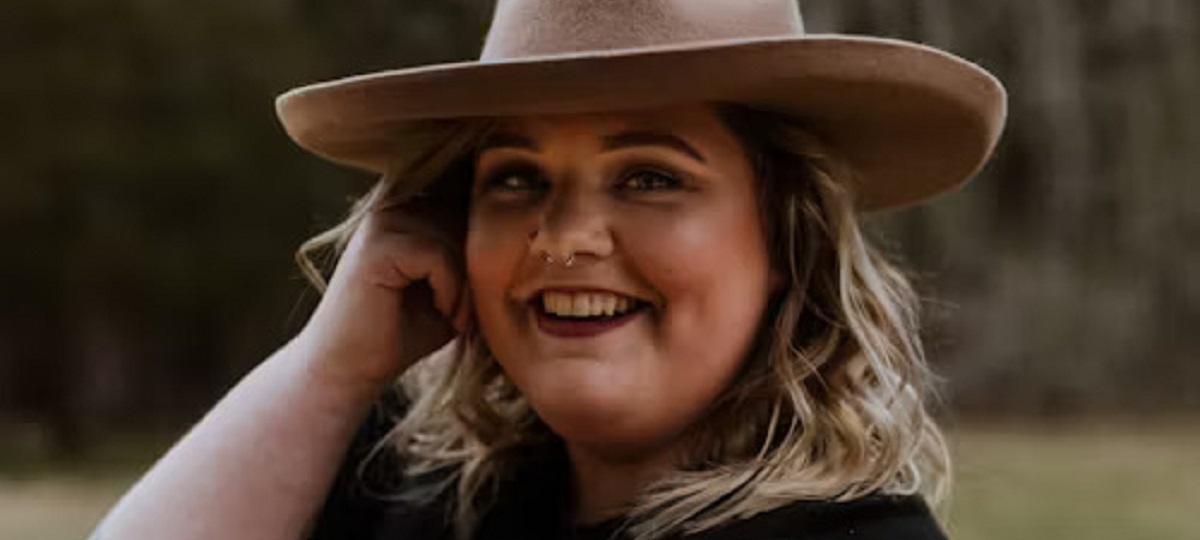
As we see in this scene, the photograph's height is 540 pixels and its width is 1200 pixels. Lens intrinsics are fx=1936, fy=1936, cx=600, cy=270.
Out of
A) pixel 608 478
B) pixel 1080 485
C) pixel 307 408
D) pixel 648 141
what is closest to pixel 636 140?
pixel 648 141

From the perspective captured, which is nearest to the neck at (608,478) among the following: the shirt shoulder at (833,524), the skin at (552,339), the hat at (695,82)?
the skin at (552,339)

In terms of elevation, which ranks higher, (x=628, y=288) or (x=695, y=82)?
(x=695, y=82)

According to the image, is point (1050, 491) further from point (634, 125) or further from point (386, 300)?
point (634, 125)

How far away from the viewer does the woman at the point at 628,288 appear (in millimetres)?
1618

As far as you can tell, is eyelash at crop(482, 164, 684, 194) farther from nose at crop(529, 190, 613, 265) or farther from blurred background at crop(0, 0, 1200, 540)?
A: blurred background at crop(0, 0, 1200, 540)

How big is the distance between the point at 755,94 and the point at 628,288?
20cm

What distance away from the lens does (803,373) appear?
68.1 inches

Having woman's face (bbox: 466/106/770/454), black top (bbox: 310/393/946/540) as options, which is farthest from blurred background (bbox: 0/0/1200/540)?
woman's face (bbox: 466/106/770/454)

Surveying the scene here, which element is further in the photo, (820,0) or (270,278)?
(270,278)

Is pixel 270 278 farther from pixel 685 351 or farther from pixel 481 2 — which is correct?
pixel 685 351

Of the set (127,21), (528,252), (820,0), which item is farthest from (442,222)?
(127,21)

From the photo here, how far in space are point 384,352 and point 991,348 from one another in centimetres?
764

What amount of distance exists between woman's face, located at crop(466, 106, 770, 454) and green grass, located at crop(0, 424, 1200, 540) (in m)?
3.42

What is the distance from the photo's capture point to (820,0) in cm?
735
